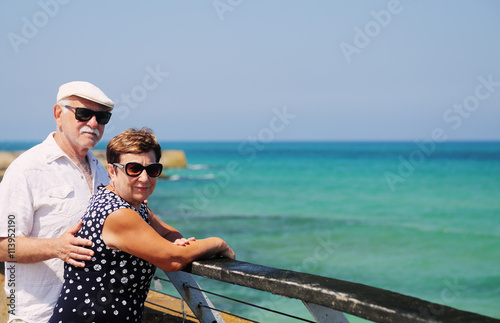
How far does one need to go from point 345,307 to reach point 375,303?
0.11 m

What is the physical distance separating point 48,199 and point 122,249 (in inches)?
29.1

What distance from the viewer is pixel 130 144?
2.35 m

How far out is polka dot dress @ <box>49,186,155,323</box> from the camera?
222cm

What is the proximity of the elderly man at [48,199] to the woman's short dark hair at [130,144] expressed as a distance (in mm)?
366

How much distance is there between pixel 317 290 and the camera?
175 centimetres

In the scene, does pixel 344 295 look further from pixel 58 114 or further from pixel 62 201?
pixel 58 114

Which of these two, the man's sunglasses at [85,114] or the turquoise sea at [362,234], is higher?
the man's sunglasses at [85,114]

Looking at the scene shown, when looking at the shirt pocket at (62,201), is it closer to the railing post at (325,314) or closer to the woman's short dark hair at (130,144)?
the woman's short dark hair at (130,144)

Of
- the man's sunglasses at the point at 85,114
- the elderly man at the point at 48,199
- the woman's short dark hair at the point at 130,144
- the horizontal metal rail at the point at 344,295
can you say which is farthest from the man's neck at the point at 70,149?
the horizontal metal rail at the point at 344,295

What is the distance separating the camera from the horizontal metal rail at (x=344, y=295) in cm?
151

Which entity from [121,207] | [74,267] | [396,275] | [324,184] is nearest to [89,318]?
[74,267]

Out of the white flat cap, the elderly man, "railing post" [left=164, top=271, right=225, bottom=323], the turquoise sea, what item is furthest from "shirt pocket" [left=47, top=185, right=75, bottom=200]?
the turquoise sea

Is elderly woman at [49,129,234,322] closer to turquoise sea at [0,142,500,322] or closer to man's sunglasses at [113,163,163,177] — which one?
man's sunglasses at [113,163,163,177]

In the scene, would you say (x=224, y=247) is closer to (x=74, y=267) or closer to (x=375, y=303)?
(x=74, y=267)
